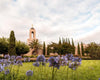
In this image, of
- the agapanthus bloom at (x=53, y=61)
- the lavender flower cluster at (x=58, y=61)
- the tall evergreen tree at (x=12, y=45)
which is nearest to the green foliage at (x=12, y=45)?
the tall evergreen tree at (x=12, y=45)

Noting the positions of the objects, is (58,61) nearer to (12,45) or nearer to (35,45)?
(12,45)

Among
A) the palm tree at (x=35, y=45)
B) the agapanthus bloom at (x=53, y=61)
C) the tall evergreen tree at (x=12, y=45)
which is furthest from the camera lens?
the palm tree at (x=35, y=45)

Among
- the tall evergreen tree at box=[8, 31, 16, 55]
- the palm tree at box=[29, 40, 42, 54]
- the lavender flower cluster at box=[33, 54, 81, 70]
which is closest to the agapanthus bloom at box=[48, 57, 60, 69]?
the lavender flower cluster at box=[33, 54, 81, 70]

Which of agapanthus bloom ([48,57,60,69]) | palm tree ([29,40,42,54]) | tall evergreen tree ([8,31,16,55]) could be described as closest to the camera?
agapanthus bloom ([48,57,60,69])

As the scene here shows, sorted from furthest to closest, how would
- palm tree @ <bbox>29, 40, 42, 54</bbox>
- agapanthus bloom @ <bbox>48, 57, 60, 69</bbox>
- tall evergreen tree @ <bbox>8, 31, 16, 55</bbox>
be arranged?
palm tree @ <bbox>29, 40, 42, 54</bbox> → tall evergreen tree @ <bbox>8, 31, 16, 55</bbox> → agapanthus bloom @ <bbox>48, 57, 60, 69</bbox>

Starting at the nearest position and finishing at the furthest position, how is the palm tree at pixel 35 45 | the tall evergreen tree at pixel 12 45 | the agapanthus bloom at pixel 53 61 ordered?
the agapanthus bloom at pixel 53 61
the tall evergreen tree at pixel 12 45
the palm tree at pixel 35 45

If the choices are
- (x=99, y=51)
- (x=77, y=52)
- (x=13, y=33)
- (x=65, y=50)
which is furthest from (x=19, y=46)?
(x=77, y=52)

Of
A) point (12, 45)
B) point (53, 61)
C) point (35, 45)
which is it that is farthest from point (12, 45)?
point (35, 45)

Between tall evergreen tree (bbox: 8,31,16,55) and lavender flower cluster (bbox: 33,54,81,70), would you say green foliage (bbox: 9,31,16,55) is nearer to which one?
tall evergreen tree (bbox: 8,31,16,55)

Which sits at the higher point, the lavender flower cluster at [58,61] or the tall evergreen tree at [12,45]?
the tall evergreen tree at [12,45]

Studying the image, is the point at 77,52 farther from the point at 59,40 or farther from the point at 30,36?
the point at 30,36

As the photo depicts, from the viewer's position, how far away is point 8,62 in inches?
128

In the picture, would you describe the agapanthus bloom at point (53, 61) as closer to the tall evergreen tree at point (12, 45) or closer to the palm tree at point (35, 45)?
the tall evergreen tree at point (12, 45)

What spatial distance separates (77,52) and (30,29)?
21688mm
